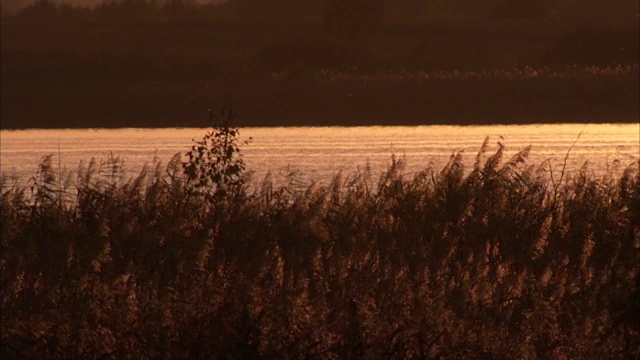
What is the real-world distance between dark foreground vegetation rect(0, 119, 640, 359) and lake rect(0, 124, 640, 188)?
8.61 metres

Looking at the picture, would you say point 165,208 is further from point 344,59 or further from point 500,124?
point 344,59

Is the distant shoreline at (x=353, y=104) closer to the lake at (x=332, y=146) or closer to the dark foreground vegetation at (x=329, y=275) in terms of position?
the lake at (x=332, y=146)

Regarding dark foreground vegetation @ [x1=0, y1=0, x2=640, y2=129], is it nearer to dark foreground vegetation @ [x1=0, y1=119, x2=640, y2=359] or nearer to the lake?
the lake

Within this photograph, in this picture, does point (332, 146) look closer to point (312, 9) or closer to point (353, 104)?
point (353, 104)

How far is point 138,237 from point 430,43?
42002mm

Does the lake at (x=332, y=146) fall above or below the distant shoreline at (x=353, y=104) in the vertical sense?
below

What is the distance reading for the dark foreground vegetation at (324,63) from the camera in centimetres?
3919

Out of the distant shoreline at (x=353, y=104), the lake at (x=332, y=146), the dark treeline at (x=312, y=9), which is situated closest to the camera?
the lake at (x=332, y=146)

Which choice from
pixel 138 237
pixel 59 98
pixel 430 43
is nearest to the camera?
pixel 138 237

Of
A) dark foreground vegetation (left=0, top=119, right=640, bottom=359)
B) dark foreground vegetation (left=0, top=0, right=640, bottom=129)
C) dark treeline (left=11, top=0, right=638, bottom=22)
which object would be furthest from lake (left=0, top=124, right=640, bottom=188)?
dark treeline (left=11, top=0, right=638, bottom=22)

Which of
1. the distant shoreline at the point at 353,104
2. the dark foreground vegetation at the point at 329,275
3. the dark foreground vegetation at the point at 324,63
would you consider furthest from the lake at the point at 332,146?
the dark foreground vegetation at the point at 329,275

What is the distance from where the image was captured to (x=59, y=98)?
136ft

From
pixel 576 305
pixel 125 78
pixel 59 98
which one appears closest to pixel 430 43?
pixel 125 78

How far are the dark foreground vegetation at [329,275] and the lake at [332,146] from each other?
861 cm
